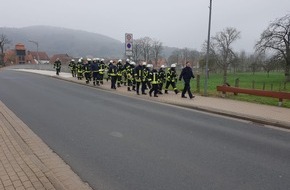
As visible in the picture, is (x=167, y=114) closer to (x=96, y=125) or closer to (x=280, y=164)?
(x=96, y=125)

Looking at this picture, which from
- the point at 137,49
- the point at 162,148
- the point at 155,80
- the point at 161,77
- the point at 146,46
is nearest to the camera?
the point at 162,148

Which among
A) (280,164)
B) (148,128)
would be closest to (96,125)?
(148,128)

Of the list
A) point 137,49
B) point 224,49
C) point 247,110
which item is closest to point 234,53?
point 224,49

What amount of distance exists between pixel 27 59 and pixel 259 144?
122 meters

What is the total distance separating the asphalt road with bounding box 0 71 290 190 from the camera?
201 inches

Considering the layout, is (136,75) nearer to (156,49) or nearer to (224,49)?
(224,49)

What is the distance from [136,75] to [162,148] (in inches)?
430

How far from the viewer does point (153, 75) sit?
16344mm

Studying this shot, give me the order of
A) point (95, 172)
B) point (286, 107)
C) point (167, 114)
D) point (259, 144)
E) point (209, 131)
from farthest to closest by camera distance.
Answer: point (286, 107) < point (167, 114) < point (209, 131) < point (259, 144) < point (95, 172)

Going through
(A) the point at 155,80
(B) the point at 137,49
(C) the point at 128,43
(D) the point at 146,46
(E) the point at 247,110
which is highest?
(D) the point at 146,46

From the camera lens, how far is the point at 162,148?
6.81m

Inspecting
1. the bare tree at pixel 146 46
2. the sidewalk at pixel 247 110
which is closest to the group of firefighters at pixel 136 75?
the sidewalk at pixel 247 110

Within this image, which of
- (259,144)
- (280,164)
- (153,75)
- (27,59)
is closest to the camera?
(280,164)

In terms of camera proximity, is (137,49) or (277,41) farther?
(137,49)
